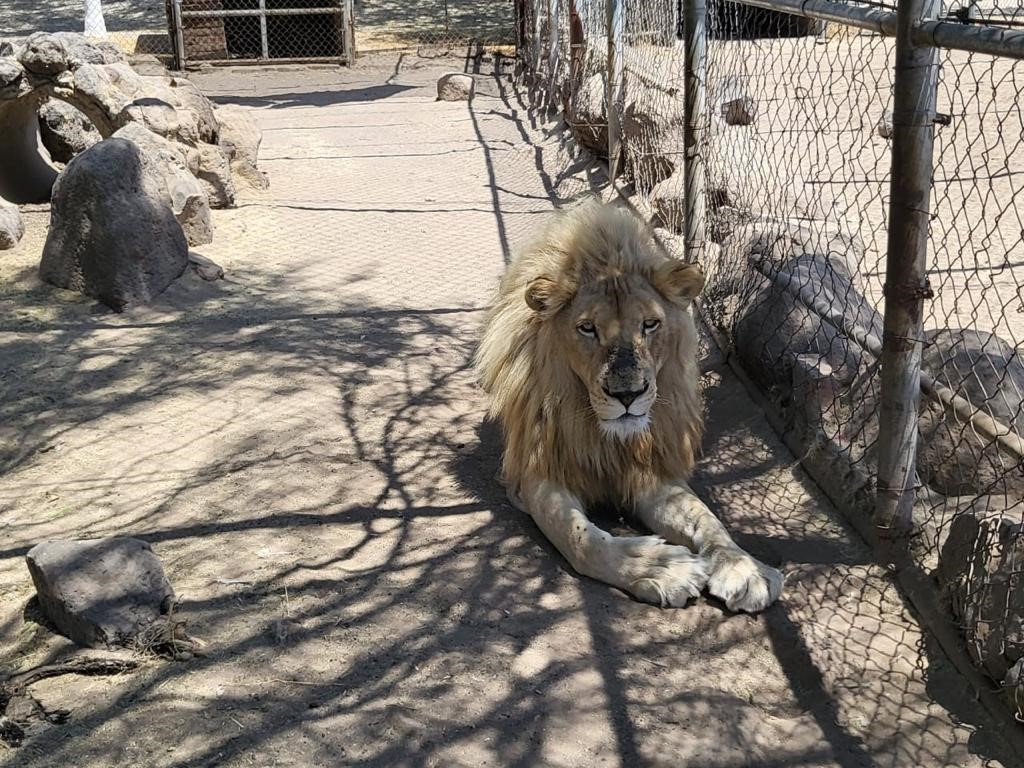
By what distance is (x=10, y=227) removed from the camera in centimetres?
736

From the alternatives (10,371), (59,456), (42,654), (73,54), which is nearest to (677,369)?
(42,654)

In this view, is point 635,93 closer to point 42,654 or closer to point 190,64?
point 42,654

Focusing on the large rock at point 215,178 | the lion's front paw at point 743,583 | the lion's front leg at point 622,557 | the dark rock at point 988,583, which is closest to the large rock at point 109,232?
the large rock at point 215,178

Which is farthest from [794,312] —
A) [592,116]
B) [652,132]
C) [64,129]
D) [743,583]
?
[64,129]

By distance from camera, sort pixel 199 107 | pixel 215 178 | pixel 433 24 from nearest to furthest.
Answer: pixel 215 178, pixel 199 107, pixel 433 24

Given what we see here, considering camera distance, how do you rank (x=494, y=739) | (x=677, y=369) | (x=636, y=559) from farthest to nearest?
1. (x=677, y=369)
2. (x=636, y=559)
3. (x=494, y=739)

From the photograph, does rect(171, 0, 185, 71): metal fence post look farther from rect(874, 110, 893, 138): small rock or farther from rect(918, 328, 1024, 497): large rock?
rect(918, 328, 1024, 497): large rock

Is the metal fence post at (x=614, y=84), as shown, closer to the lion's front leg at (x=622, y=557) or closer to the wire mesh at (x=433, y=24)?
the lion's front leg at (x=622, y=557)

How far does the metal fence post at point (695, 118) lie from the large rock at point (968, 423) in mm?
1556

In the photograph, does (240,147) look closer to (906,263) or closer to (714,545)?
(714,545)

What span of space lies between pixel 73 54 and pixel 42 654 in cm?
583

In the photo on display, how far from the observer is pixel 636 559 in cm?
354

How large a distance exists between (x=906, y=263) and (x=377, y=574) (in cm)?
185

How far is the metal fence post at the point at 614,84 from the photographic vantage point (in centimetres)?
815
